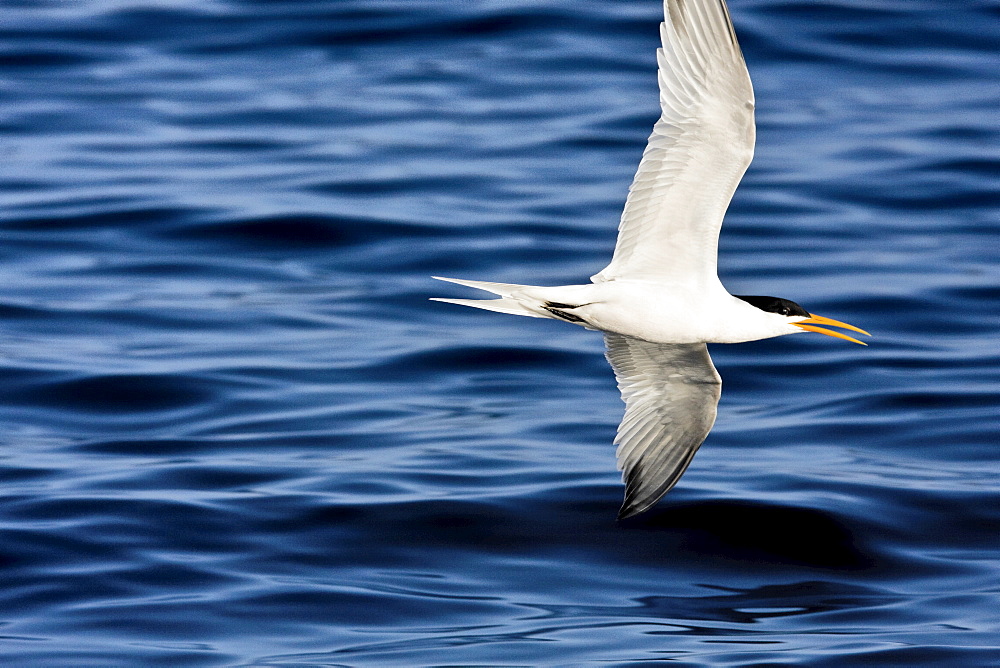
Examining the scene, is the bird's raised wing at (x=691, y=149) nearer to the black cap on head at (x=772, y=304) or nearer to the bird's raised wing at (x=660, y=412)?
the black cap on head at (x=772, y=304)

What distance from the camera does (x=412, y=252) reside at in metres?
15.1

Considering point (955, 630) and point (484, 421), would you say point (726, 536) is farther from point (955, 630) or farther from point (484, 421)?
point (484, 421)

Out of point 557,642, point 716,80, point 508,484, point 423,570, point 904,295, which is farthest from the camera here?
point 904,295

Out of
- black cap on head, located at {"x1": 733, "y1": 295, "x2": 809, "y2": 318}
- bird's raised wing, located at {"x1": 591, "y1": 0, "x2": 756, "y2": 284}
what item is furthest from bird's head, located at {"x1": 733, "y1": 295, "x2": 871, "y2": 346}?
bird's raised wing, located at {"x1": 591, "y1": 0, "x2": 756, "y2": 284}

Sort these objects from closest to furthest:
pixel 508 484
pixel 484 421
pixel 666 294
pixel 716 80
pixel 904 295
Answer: pixel 716 80, pixel 666 294, pixel 508 484, pixel 484 421, pixel 904 295

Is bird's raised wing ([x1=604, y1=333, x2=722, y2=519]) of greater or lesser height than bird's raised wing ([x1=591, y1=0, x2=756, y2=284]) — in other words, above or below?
below

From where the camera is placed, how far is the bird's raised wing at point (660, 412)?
8.63 metres

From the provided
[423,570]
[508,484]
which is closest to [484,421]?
[508,484]

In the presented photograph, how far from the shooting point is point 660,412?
29.0 ft

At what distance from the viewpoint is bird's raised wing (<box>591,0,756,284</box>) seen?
22.7 ft

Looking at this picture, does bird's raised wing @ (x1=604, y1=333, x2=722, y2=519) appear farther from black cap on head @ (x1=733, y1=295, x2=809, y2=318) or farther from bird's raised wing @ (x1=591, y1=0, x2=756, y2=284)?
bird's raised wing @ (x1=591, y1=0, x2=756, y2=284)

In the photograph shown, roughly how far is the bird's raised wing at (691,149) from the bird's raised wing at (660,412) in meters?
1.20

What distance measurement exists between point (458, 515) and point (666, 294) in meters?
3.33

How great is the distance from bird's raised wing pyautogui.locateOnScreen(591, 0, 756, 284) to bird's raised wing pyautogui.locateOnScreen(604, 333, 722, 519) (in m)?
1.20
